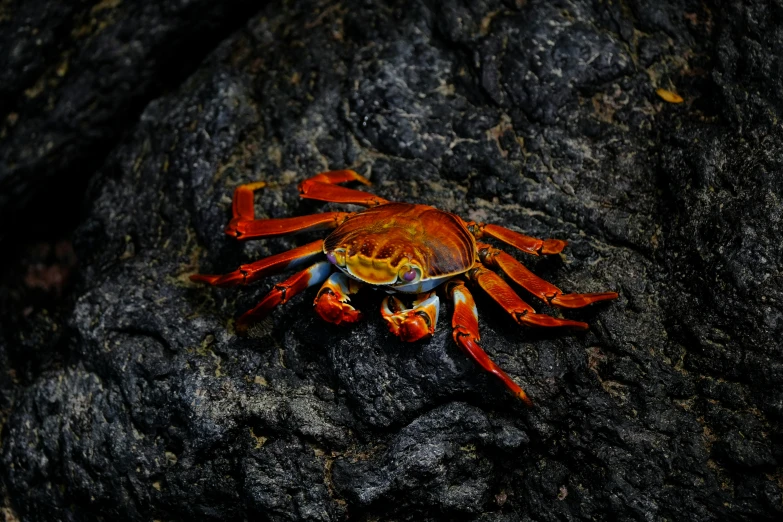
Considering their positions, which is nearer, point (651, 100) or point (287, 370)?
point (287, 370)

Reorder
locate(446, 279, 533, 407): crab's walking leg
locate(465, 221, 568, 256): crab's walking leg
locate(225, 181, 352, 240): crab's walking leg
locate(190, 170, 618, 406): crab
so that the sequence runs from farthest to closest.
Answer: locate(225, 181, 352, 240): crab's walking leg → locate(465, 221, 568, 256): crab's walking leg → locate(190, 170, 618, 406): crab → locate(446, 279, 533, 407): crab's walking leg

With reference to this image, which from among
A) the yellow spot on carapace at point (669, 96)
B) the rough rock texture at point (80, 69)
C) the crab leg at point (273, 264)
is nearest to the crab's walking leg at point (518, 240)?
the crab leg at point (273, 264)

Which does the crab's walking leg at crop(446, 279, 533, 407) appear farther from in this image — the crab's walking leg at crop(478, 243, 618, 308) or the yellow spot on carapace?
the yellow spot on carapace

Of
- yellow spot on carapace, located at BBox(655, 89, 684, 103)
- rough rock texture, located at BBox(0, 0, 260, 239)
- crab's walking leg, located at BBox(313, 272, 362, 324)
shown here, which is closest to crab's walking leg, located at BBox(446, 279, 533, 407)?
crab's walking leg, located at BBox(313, 272, 362, 324)

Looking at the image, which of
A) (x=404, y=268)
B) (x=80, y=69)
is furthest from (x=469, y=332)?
(x=80, y=69)

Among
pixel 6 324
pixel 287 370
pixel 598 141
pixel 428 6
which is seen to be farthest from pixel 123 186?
pixel 598 141

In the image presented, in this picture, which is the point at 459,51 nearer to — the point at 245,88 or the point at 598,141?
the point at 598,141
